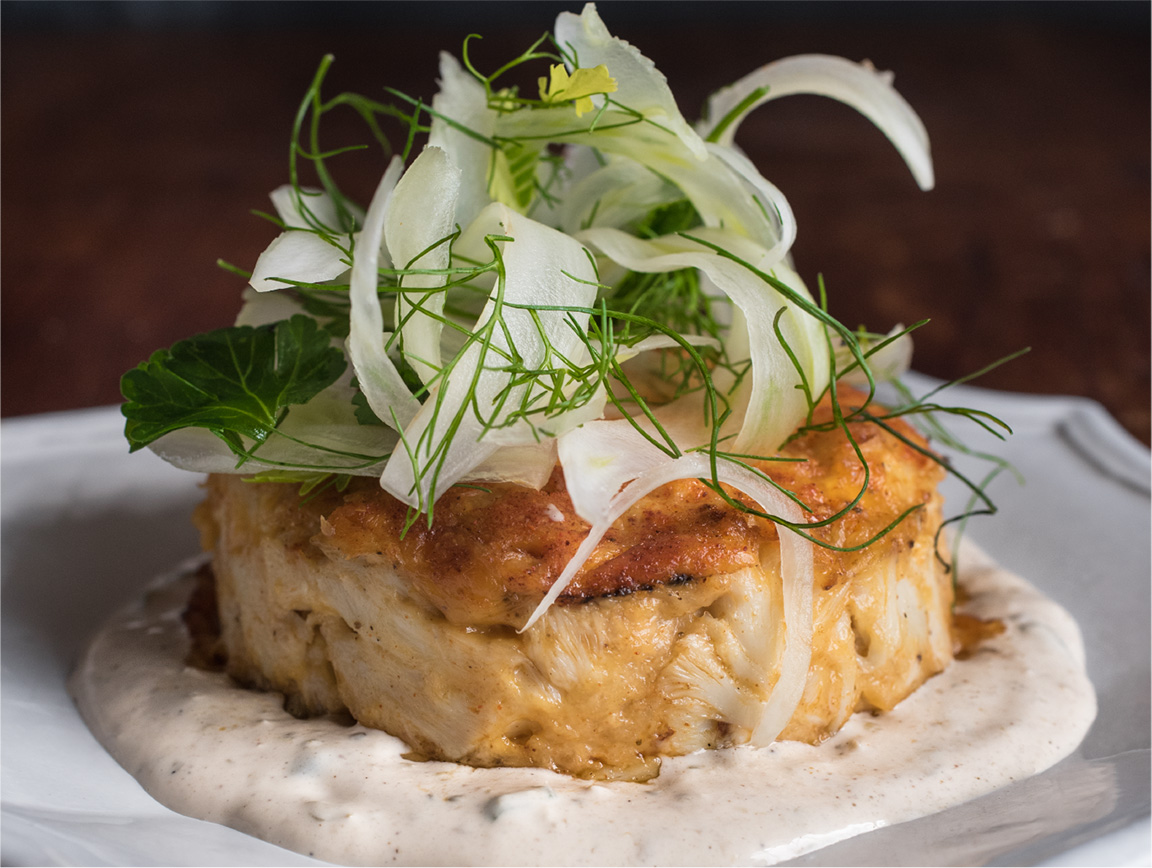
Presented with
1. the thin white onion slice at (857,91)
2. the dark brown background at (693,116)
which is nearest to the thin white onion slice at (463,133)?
the thin white onion slice at (857,91)

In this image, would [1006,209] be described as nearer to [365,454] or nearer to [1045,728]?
[1045,728]

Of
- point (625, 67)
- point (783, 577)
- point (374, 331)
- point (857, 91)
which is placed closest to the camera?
point (374, 331)

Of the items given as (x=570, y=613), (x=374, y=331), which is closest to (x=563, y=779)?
(x=570, y=613)

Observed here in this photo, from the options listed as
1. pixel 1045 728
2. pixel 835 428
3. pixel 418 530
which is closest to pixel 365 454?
pixel 418 530

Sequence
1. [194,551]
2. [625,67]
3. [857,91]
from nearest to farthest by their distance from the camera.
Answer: [625,67], [857,91], [194,551]

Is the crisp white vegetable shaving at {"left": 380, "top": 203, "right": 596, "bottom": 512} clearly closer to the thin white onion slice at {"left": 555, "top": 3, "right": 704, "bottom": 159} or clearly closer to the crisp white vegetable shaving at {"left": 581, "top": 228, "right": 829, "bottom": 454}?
the crisp white vegetable shaving at {"left": 581, "top": 228, "right": 829, "bottom": 454}

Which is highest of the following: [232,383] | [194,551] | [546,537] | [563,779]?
[232,383]

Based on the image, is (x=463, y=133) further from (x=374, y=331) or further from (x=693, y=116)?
(x=693, y=116)
